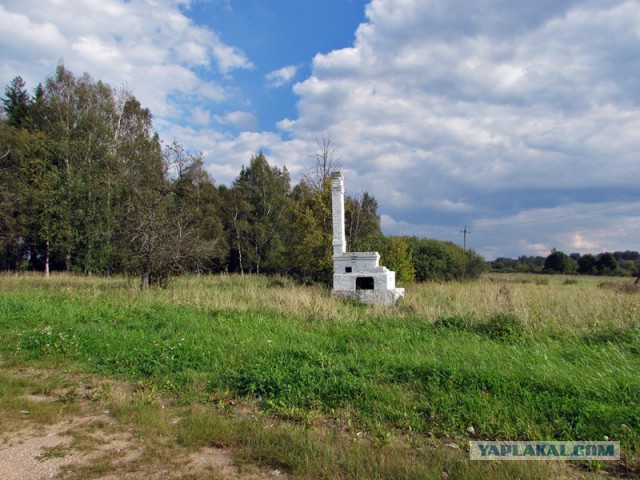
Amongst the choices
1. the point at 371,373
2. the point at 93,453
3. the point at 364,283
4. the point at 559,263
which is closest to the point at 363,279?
the point at 364,283

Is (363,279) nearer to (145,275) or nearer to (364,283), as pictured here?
(364,283)

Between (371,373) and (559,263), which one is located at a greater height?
(559,263)

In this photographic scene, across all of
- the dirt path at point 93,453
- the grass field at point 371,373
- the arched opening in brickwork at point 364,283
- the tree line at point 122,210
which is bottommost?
the dirt path at point 93,453

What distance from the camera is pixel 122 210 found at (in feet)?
59.4

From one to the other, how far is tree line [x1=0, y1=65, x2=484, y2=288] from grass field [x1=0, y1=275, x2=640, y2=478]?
7.46m

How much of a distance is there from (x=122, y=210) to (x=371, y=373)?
55.1ft

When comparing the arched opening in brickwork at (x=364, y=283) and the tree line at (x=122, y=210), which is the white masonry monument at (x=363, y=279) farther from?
the tree line at (x=122, y=210)

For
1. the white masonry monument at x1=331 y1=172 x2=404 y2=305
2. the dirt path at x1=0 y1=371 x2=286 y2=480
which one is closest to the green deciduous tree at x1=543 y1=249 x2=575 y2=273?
the white masonry monument at x1=331 y1=172 x2=404 y2=305

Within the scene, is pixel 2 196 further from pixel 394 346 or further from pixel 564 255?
pixel 564 255

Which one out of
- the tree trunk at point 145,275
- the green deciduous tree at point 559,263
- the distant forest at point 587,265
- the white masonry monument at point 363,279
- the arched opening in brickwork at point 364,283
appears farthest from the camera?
the green deciduous tree at point 559,263

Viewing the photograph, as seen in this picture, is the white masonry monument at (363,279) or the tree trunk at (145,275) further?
the tree trunk at (145,275)

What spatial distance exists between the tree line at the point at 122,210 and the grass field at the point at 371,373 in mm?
7461

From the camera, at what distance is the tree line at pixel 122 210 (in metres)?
16.2

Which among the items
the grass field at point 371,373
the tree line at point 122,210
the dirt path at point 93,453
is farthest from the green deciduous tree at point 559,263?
the dirt path at point 93,453
